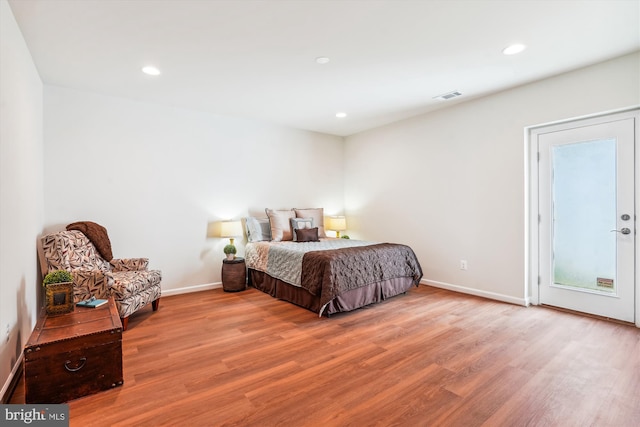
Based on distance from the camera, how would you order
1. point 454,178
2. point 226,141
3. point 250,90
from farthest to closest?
point 226,141
point 454,178
point 250,90

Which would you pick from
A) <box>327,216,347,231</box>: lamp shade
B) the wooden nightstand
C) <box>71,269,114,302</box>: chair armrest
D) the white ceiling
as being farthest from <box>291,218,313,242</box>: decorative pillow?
<box>71,269,114,302</box>: chair armrest

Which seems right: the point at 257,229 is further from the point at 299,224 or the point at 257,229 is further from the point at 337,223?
the point at 337,223

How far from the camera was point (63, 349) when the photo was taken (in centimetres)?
184

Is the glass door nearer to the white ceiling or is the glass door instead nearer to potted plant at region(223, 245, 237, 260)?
the white ceiling

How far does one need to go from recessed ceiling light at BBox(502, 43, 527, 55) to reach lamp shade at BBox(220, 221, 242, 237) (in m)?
3.74

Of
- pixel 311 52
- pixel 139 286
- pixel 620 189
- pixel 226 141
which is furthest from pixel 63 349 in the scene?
pixel 620 189

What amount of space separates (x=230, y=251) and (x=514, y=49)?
402 cm

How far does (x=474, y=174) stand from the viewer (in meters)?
4.09

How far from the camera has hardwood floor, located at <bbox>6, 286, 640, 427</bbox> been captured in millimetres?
1729

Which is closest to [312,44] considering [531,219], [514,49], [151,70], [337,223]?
[151,70]

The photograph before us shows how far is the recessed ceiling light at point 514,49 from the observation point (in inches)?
106

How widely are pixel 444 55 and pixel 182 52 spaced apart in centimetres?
241

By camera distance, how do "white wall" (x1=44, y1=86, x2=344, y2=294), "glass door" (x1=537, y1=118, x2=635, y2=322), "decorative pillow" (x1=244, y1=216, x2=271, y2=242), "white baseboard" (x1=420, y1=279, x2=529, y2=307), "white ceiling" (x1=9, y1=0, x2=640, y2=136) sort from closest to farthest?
"white ceiling" (x1=9, y1=0, x2=640, y2=136) → "glass door" (x1=537, y1=118, x2=635, y2=322) → "white wall" (x1=44, y1=86, x2=344, y2=294) → "white baseboard" (x1=420, y1=279, x2=529, y2=307) → "decorative pillow" (x1=244, y1=216, x2=271, y2=242)

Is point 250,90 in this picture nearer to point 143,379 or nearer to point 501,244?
point 143,379
